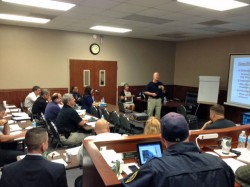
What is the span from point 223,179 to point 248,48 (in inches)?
276

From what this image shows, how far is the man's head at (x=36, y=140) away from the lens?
5.89 feet

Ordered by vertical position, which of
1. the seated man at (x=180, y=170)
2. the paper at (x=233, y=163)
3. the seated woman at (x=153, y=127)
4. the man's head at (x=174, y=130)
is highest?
the man's head at (x=174, y=130)

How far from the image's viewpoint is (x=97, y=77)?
316 inches

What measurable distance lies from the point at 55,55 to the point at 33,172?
6091 mm

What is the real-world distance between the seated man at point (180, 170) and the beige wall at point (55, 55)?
6.61 metres

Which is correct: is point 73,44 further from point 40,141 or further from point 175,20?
point 40,141

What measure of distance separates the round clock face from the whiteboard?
385 cm

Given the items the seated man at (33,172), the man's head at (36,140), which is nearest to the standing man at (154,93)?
the man's head at (36,140)

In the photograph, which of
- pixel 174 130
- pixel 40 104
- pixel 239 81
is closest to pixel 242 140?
pixel 174 130

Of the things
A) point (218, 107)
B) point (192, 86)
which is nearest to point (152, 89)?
point (192, 86)

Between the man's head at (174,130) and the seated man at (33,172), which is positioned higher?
the man's head at (174,130)

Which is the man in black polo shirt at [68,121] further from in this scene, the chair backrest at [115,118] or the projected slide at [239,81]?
the projected slide at [239,81]

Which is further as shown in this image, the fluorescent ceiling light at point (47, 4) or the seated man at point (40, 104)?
the seated man at point (40, 104)

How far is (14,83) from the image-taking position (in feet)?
22.1
